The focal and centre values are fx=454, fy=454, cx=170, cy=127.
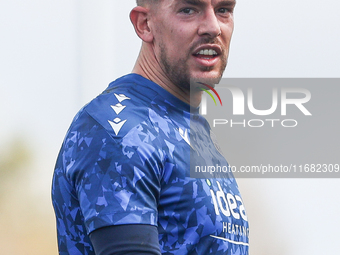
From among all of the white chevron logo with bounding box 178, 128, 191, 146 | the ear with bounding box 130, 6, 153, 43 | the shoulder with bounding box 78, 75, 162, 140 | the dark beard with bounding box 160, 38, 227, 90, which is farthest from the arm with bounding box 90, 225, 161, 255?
the ear with bounding box 130, 6, 153, 43

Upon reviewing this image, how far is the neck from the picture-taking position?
1.30m

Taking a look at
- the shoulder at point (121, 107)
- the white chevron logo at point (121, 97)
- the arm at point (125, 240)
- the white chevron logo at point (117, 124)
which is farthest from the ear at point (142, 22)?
the arm at point (125, 240)

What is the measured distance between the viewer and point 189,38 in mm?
1239

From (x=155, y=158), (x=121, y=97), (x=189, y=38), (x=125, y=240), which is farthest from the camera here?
(x=189, y=38)

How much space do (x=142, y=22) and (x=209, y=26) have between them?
206 millimetres

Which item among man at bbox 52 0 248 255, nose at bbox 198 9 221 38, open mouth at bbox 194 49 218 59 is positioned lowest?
man at bbox 52 0 248 255

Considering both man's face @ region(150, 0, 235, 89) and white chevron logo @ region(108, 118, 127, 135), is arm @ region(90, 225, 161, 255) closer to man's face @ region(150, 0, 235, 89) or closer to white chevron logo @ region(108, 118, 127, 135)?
white chevron logo @ region(108, 118, 127, 135)

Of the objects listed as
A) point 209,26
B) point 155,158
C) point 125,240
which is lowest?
point 125,240

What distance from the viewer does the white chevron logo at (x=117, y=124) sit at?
99cm

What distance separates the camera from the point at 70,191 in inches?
41.3

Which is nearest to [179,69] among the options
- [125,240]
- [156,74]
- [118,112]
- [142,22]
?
[156,74]

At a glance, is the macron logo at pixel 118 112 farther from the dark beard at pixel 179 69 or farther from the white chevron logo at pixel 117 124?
the dark beard at pixel 179 69

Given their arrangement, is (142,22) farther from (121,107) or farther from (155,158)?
(155,158)

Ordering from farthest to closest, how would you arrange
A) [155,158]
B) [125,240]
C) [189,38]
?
[189,38], [155,158], [125,240]
